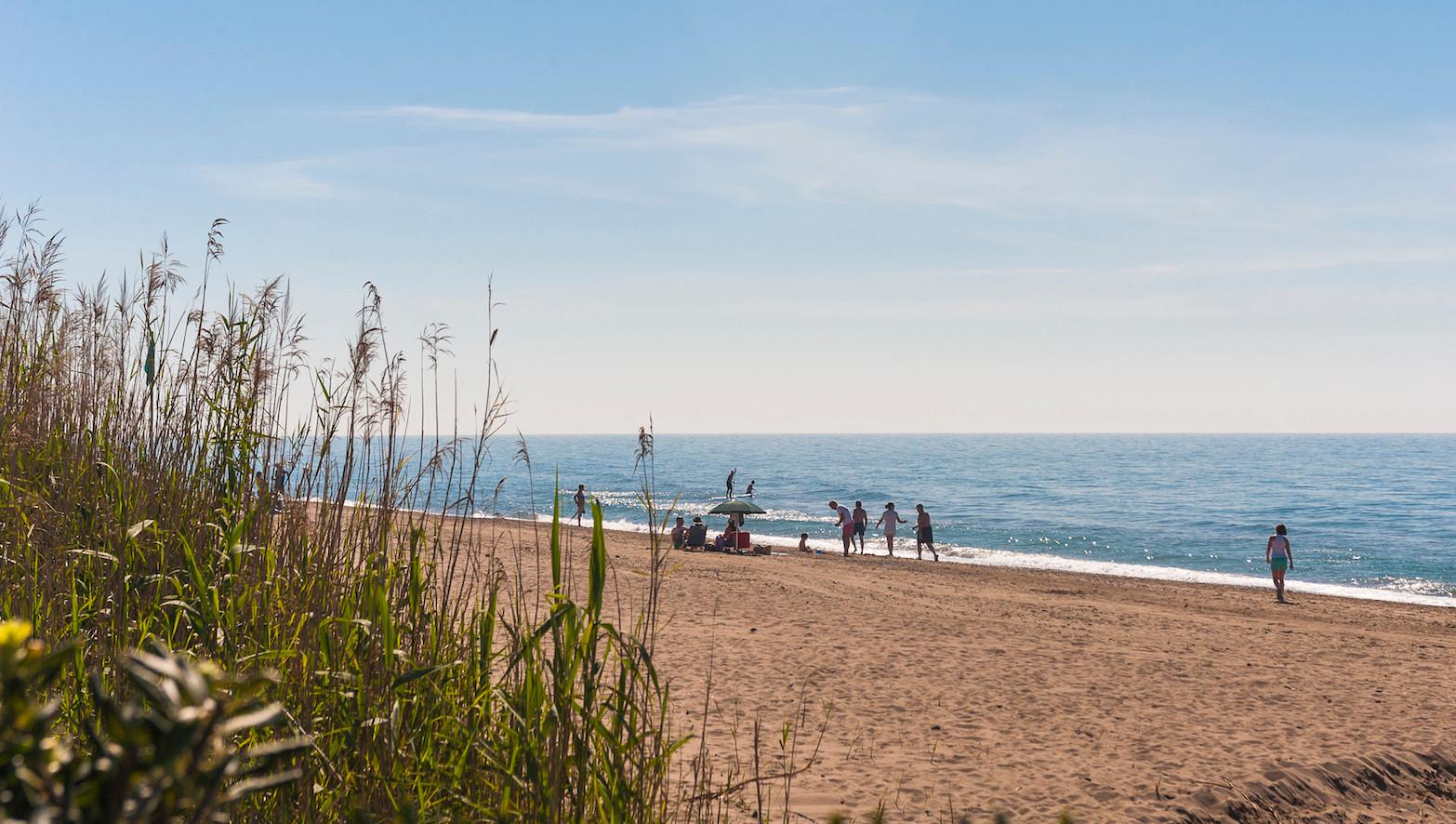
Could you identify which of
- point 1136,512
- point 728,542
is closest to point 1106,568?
point 728,542

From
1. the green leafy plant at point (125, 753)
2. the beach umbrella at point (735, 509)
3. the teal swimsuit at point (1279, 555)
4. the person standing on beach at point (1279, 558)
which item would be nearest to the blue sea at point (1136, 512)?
the green leafy plant at point (125, 753)

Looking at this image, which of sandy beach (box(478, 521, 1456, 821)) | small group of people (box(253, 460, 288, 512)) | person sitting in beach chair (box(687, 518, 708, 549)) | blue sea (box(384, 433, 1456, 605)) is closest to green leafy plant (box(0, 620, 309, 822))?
blue sea (box(384, 433, 1456, 605))

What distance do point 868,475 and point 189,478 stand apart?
92.2m

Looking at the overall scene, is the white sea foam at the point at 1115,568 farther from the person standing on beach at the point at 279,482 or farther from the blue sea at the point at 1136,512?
the person standing on beach at the point at 279,482

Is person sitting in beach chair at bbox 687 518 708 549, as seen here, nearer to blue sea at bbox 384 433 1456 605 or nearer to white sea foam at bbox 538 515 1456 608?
blue sea at bbox 384 433 1456 605

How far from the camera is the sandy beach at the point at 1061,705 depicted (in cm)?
735

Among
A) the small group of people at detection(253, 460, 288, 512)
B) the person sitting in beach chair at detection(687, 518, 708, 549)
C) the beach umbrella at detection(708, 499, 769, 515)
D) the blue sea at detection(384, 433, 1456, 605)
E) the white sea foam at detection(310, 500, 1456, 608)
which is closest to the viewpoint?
the small group of people at detection(253, 460, 288, 512)

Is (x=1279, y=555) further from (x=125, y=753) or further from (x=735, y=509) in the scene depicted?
(x=125, y=753)

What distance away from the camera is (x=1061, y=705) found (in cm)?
973

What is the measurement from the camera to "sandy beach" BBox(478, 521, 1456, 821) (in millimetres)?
7352

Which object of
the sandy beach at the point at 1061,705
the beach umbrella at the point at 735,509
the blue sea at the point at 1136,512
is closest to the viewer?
the sandy beach at the point at 1061,705

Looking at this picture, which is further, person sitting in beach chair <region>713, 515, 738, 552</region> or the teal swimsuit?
person sitting in beach chair <region>713, 515, 738, 552</region>

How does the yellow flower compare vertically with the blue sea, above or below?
above

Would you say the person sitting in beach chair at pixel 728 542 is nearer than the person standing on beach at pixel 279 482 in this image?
No
